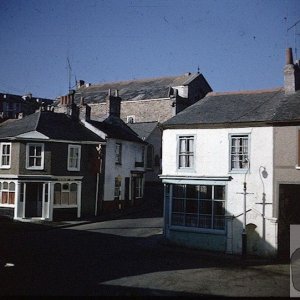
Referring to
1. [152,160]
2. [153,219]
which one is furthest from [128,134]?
[153,219]

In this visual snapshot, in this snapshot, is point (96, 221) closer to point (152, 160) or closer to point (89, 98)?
point (152, 160)

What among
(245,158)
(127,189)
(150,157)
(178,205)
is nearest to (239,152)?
(245,158)

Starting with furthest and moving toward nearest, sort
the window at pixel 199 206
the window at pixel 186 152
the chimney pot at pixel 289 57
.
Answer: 1. the window at pixel 186 152
2. the chimney pot at pixel 289 57
3. the window at pixel 199 206

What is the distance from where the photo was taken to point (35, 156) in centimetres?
2961

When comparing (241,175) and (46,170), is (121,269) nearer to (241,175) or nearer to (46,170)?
(241,175)

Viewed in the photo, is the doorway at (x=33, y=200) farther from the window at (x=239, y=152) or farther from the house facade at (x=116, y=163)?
the window at (x=239, y=152)

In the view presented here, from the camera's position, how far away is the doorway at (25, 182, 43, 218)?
30.1 m

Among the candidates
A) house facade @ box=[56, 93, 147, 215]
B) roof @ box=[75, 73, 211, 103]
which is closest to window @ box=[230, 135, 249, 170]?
house facade @ box=[56, 93, 147, 215]

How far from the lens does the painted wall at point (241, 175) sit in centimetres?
1944

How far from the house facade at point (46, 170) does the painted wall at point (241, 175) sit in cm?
1210

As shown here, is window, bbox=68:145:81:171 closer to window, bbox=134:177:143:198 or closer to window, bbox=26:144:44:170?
window, bbox=26:144:44:170

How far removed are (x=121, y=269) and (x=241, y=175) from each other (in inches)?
347

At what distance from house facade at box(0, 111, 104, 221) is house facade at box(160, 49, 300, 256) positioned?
11244 mm

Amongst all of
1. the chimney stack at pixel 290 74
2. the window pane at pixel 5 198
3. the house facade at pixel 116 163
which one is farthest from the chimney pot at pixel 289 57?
the window pane at pixel 5 198
